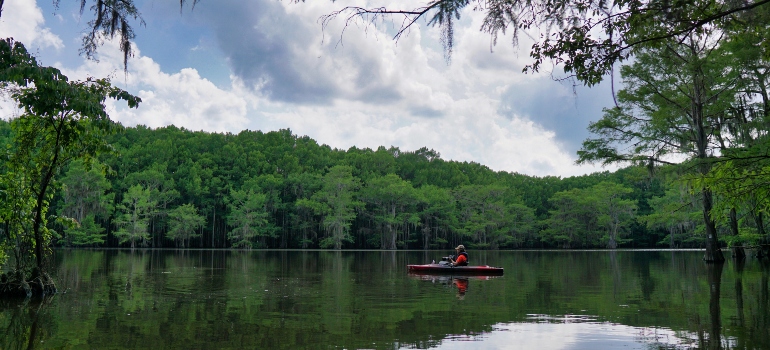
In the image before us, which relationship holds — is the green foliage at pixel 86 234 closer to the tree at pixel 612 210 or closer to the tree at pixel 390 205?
the tree at pixel 390 205

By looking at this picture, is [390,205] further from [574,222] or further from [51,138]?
[51,138]

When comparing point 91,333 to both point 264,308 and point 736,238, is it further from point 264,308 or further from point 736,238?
point 736,238

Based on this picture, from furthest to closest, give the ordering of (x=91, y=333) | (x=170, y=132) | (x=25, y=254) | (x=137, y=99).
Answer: (x=170, y=132) → (x=25, y=254) → (x=137, y=99) → (x=91, y=333)

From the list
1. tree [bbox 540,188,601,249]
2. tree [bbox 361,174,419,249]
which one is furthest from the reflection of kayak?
tree [bbox 540,188,601,249]

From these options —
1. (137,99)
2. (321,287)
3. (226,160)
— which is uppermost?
(226,160)

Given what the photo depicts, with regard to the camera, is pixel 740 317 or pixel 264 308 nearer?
pixel 740 317

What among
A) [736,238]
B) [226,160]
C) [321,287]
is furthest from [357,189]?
[321,287]

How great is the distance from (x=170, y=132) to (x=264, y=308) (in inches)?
3361

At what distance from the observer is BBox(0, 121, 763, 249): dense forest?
66.5m

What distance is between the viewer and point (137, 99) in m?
11.0

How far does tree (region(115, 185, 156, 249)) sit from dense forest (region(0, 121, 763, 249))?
0.16 meters

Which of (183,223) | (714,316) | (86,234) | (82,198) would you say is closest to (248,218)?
(183,223)

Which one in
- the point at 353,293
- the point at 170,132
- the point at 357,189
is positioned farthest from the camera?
the point at 170,132

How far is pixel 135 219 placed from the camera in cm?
6194
